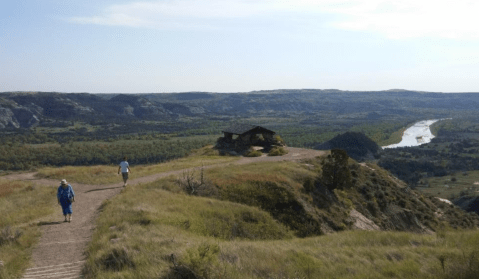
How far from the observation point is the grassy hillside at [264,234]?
10234 mm

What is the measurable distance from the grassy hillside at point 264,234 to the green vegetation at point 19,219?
A: 2.19 m

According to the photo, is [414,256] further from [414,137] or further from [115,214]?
[414,137]

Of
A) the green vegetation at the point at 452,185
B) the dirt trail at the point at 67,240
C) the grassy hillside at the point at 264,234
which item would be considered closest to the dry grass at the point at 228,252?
the grassy hillside at the point at 264,234

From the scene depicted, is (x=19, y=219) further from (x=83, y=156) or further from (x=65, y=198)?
(x=83, y=156)

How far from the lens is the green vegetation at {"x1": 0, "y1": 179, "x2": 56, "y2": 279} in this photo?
11091 mm

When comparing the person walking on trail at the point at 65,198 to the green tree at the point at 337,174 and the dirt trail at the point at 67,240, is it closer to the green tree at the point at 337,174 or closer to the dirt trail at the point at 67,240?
the dirt trail at the point at 67,240

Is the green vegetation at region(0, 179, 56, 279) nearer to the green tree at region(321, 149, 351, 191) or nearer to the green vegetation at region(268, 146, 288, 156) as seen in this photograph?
the green tree at region(321, 149, 351, 191)

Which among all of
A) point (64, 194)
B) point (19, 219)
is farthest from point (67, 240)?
point (19, 219)

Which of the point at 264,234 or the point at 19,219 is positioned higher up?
the point at 19,219

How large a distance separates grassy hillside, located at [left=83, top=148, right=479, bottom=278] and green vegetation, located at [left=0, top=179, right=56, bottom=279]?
7.19 feet

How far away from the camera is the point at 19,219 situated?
16.3m

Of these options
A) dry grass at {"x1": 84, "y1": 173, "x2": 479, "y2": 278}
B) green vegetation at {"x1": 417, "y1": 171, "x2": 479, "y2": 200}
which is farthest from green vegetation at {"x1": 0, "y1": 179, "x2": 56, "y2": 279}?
green vegetation at {"x1": 417, "y1": 171, "x2": 479, "y2": 200}

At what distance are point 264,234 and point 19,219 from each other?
11.7 meters

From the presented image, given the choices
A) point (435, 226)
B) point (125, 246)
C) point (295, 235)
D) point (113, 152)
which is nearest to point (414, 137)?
point (113, 152)
